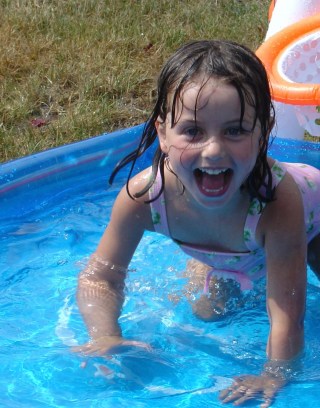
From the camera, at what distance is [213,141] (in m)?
2.02

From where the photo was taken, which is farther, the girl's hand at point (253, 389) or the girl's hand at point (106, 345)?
the girl's hand at point (106, 345)

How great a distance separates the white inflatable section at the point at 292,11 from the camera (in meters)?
3.87

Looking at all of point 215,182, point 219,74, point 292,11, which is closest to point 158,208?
point 215,182

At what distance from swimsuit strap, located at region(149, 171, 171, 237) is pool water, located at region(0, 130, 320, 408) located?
1.21 feet

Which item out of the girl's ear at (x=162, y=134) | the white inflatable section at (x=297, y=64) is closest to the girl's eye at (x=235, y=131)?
the girl's ear at (x=162, y=134)

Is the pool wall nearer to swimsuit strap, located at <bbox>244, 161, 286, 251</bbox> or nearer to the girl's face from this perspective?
swimsuit strap, located at <bbox>244, 161, 286, 251</bbox>

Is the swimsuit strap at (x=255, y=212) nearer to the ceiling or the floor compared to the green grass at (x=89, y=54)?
nearer to the ceiling

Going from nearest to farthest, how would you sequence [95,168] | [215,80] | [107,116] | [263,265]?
[215,80] → [263,265] → [95,168] → [107,116]

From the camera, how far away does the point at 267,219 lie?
2.27m

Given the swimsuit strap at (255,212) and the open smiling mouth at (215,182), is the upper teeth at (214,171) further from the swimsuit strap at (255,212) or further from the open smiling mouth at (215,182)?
the swimsuit strap at (255,212)

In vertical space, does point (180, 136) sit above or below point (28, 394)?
above

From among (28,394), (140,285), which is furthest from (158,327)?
(28,394)

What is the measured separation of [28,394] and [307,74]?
7.03 feet

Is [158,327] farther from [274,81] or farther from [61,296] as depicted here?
[274,81]
